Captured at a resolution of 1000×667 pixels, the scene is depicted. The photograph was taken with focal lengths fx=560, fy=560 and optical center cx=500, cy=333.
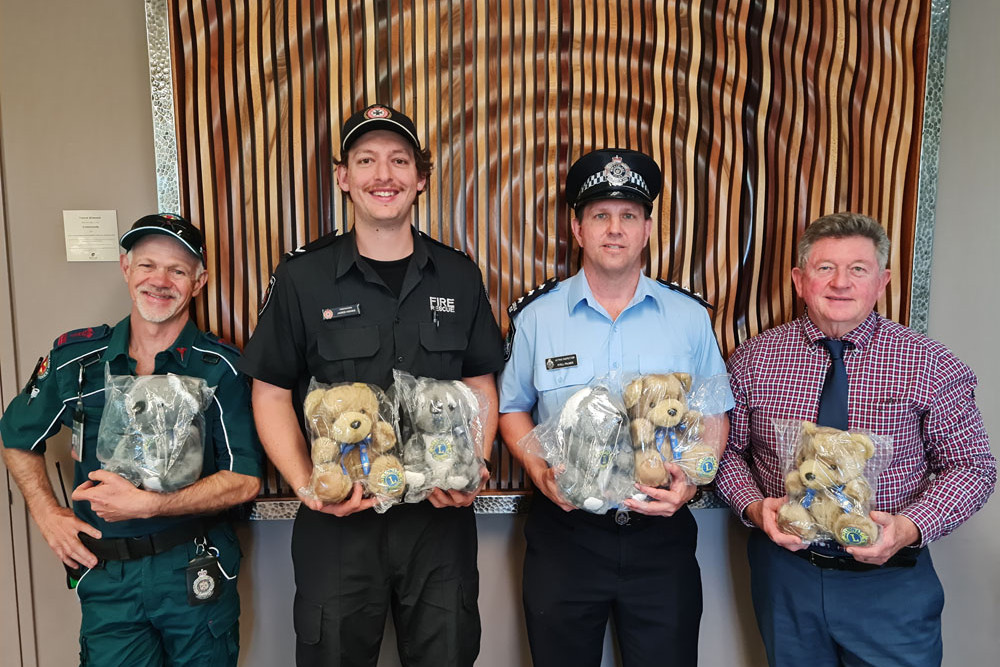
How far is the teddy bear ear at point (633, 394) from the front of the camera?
1.74m

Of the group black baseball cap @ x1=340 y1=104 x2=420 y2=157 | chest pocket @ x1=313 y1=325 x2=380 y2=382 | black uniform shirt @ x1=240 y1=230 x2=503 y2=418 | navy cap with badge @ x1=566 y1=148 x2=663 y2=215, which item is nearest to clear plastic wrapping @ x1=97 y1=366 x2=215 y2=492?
black uniform shirt @ x1=240 y1=230 x2=503 y2=418

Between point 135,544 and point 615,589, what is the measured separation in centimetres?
169

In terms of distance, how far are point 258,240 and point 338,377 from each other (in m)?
0.86

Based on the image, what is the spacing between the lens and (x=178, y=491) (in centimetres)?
184

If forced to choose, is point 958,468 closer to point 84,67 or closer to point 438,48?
point 438,48

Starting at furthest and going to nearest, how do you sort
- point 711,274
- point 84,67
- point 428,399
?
point 711,274 → point 84,67 → point 428,399

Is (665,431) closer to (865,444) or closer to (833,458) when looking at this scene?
(833,458)

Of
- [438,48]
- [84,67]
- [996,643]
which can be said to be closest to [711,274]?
[438,48]

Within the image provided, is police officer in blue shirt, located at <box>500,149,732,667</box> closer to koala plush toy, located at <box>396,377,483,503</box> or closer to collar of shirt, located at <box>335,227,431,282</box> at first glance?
koala plush toy, located at <box>396,377,483,503</box>

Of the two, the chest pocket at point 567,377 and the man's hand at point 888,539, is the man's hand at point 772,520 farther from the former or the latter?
the chest pocket at point 567,377

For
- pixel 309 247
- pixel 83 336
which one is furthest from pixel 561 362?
pixel 83 336

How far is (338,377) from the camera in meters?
1.95

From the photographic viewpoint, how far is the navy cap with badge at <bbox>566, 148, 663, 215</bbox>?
2.01 metres

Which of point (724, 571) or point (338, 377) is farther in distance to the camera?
point (724, 571)
